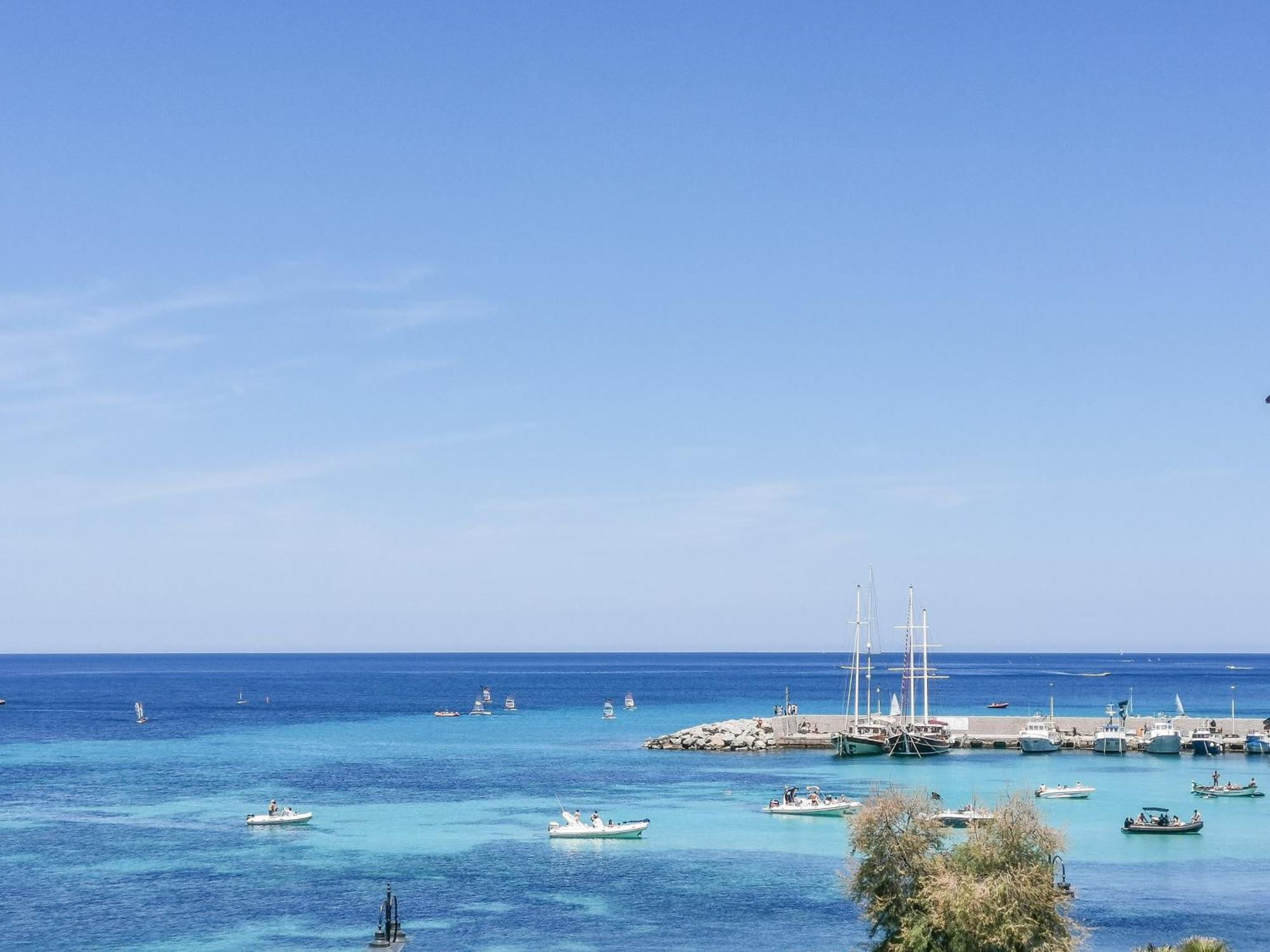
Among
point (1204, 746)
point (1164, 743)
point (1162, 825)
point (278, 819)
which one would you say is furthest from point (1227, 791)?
point (278, 819)

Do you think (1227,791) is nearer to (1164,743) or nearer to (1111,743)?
(1164,743)

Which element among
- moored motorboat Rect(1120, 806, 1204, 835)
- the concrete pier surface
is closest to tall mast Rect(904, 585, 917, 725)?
the concrete pier surface

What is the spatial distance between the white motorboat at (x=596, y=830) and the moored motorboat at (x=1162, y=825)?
2800cm

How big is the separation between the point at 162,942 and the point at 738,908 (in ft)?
78.7

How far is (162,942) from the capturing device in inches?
2227

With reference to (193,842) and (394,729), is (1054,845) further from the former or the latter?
(394,729)

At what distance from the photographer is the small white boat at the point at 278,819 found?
85312 millimetres

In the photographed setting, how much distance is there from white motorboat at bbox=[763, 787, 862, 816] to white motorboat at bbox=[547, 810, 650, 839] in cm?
1147

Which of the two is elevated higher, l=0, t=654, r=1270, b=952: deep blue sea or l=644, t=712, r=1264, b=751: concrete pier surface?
l=644, t=712, r=1264, b=751: concrete pier surface

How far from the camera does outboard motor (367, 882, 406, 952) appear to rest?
54688 millimetres

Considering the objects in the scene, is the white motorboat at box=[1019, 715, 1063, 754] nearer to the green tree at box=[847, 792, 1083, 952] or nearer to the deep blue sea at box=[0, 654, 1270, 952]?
the deep blue sea at box=[0, 654, 1270, 952]

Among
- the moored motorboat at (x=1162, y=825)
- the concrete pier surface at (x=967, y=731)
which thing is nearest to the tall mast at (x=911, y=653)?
the concrete pier surface at (x=967, y=731)

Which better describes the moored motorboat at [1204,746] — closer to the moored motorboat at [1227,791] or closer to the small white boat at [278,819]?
the moored motorboat at [1227,791]

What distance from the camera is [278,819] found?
85562 mm
